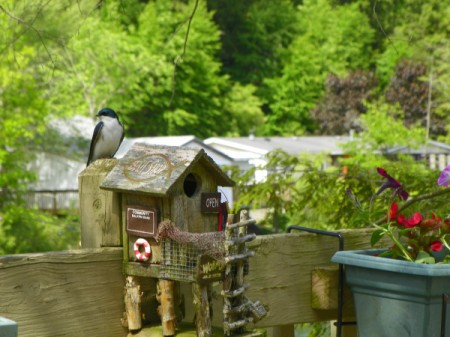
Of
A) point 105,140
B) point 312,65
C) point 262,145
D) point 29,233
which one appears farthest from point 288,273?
point 312,65

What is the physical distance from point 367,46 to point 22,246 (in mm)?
36325

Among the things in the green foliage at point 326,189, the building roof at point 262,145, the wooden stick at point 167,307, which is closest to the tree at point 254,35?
the building roof at point 262,145

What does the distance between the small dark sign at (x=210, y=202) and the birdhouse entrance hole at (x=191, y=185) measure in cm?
4

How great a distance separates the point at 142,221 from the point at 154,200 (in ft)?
0.21

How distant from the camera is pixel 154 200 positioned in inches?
93.4

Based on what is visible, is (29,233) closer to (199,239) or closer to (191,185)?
(191,185)

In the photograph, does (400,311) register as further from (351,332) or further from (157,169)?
(157,169)

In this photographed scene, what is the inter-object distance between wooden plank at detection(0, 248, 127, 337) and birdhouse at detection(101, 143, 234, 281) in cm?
8

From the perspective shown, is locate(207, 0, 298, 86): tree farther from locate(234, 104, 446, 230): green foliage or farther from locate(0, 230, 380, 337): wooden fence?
locate(0, 230, 380, 337): wooden fence

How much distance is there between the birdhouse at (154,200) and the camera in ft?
7.70

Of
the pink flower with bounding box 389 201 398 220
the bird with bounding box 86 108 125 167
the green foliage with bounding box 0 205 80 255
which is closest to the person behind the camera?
the pink flower with bounding box 389 201 398 220

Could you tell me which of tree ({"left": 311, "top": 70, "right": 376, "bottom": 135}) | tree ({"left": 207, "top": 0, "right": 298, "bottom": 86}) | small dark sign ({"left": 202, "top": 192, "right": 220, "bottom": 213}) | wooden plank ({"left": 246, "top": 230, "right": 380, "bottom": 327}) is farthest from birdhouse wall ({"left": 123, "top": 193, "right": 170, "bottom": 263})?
tree ({"left": 207, "top": 0, "right": 298, "bottom": 86})

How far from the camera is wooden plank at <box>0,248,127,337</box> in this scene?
219 cm

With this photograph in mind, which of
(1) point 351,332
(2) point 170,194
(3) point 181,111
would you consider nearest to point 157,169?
(2) point 170,194
